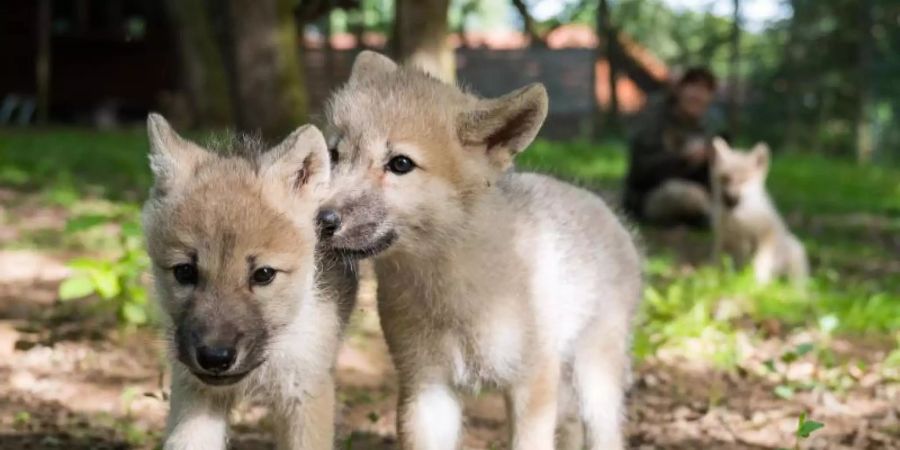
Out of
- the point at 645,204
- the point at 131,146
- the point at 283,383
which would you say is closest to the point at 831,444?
the point at 283,383

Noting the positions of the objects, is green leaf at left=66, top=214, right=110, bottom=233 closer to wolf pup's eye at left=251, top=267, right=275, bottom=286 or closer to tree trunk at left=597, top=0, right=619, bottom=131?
wolf pup's eye at left=251, top=267, right=275, bottom=286

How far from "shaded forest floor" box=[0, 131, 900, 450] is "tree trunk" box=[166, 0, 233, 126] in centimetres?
1135

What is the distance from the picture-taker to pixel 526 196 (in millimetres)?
4156

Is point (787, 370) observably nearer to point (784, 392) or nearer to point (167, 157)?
point (784, 392)

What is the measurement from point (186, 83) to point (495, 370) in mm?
18460

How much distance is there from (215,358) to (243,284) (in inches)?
9.2

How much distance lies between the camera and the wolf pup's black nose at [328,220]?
345 cm

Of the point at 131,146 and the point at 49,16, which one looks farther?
the point at 49,16

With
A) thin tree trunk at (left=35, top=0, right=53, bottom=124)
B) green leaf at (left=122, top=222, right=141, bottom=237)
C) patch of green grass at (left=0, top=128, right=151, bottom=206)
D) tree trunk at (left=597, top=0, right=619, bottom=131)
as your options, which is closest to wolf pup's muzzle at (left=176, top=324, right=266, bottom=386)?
green leaf at (left=122, top=222, right=141, bottom=237)

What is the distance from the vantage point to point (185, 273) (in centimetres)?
321

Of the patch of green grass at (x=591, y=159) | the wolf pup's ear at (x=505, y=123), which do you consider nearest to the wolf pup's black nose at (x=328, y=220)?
the wolf pup's ear at (x=505, y=123)

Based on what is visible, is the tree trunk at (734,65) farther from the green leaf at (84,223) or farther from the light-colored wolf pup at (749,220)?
the green leaf at (84,223)

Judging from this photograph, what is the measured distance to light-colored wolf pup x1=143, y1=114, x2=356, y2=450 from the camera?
10.3 ft

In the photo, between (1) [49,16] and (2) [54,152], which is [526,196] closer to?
(2) [54,152]
